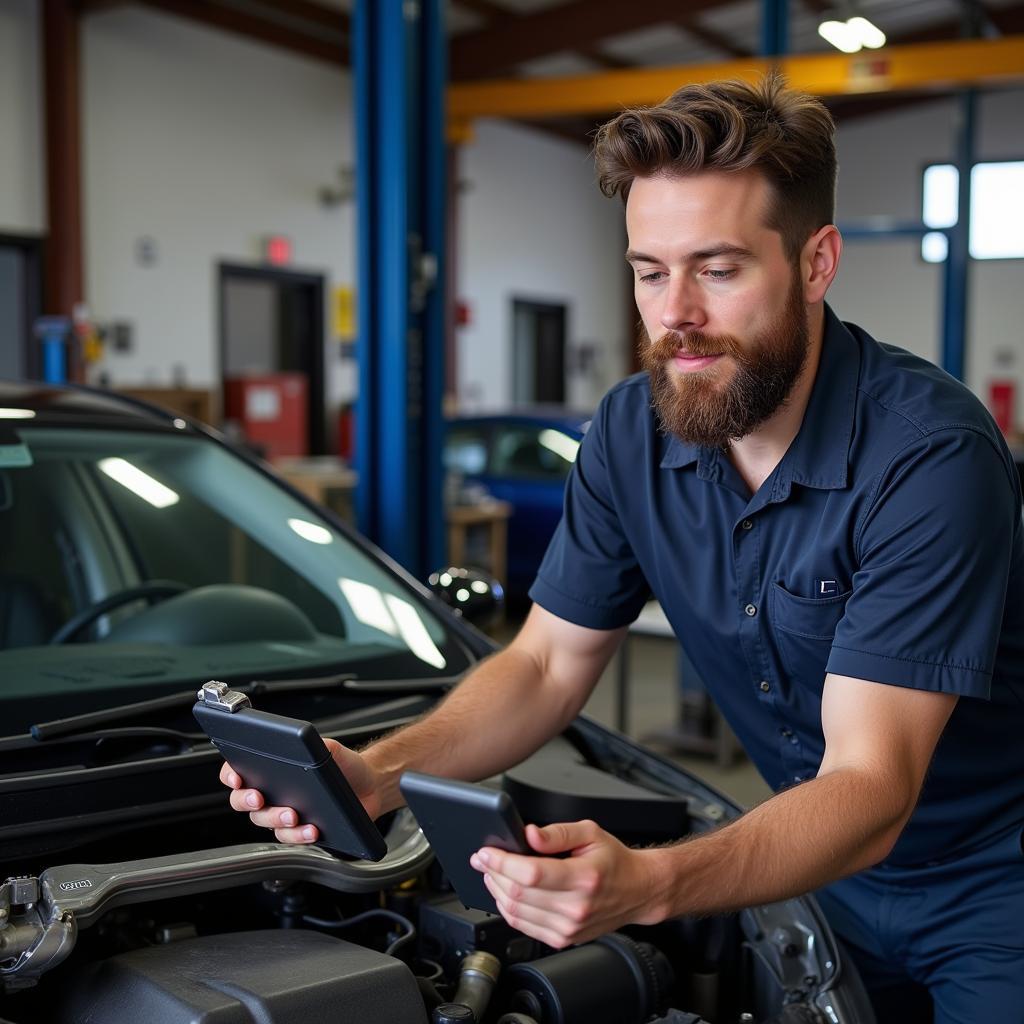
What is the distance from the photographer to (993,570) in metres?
1.45

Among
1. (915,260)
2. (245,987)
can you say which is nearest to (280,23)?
(915,260)

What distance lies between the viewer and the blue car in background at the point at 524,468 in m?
7.83

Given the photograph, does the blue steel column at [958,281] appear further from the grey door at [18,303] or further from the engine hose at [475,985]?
the engine hose at [475,985]

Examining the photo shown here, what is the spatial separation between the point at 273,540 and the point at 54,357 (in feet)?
9.41

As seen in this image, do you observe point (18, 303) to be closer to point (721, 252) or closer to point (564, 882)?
point (721, 252)

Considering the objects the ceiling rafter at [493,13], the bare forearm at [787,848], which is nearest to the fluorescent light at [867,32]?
the ceiling rafter at [493,13]

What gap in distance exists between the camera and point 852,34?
8750 mm

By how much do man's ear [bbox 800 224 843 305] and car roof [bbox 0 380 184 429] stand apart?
121 centimetres

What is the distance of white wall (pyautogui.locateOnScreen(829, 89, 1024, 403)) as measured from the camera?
14.3 m

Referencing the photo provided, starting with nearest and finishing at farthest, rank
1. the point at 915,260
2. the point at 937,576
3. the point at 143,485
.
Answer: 1. the point at 937,576
2. the point at 143,485
3. the point at 915,260

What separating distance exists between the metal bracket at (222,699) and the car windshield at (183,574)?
1.65 feet

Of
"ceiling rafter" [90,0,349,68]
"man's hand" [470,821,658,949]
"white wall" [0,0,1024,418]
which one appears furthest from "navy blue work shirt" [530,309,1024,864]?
"ceiling rafter" [90,0,349,68]

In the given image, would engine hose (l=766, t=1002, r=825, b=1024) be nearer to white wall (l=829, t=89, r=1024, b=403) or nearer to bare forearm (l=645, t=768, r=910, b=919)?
bare forearm (l=645, t=768, r=910, b=919)

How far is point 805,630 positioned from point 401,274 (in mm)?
3244
